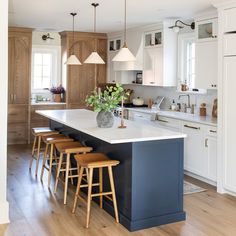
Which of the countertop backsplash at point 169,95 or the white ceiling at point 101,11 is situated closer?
the white ceiling at point 101,11

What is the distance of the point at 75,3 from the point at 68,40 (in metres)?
3.02

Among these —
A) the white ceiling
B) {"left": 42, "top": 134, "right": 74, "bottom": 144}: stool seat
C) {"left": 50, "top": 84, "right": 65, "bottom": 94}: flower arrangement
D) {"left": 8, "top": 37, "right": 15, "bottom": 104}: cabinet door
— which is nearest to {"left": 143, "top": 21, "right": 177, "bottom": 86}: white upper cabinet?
the white ceiling

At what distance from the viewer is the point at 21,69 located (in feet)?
26.1

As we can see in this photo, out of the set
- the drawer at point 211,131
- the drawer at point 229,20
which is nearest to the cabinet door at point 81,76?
the drawer at point 211,131

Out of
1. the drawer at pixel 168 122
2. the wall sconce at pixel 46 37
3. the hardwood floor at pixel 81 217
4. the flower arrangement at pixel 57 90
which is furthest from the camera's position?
the wall sconce at pixel 46 37

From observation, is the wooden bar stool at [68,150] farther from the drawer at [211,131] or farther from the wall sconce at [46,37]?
the wall sconce at [46,37]

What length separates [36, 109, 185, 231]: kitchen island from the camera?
11.8 feet

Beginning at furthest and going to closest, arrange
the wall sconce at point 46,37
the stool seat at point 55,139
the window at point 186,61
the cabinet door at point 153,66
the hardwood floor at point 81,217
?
1. the wall sconce at point 46,37
2. the cabinet door at point 153,66
3. the window at point 186,61
4. the stool seat at point 55,139
5. the hardwood floor at point 81,217

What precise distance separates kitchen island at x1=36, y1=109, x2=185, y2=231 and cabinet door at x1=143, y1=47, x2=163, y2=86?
2932 mm

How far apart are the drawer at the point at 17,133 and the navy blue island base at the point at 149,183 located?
460cm

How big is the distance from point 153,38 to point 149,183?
3885 millimetres

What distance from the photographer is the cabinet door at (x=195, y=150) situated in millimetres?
5199

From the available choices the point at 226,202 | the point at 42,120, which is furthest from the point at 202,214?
the point at 42,120

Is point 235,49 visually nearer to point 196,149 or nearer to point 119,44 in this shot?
point 196,149
